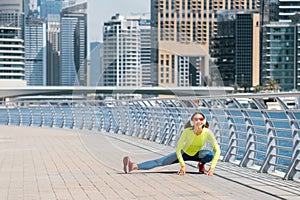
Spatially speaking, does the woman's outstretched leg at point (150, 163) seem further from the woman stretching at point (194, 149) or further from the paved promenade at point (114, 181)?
the paved promenade at point (114, 181)

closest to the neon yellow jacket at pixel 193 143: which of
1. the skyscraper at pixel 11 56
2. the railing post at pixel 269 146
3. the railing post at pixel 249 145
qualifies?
the railing post at pixel 269 146

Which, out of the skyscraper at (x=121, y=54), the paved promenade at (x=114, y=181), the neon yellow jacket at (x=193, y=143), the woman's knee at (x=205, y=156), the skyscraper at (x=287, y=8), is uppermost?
the skyscraper at (x=287, y=8)

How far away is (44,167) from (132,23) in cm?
753

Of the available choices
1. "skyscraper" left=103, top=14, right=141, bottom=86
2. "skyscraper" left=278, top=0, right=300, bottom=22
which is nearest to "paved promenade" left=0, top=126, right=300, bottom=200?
"skyscraper" left=103, top=14, right=141, bottom=86

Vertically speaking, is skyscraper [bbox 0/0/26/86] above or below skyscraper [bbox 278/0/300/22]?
below

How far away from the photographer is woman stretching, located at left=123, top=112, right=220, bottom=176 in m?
10.6

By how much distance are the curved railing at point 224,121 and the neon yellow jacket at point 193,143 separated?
94 centimetres

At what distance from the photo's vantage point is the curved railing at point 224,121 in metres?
10.6

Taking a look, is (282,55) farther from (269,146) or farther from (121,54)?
(269,146)

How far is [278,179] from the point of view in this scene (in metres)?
10.2

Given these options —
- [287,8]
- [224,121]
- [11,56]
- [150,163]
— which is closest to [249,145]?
[150,163]

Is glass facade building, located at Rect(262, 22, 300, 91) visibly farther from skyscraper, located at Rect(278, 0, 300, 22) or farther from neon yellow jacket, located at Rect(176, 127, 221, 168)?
neon yellow jacket, located at Rect(176, 127, 221, 168)

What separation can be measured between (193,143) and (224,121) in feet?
12.3

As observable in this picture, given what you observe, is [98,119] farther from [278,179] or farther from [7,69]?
[7,69]
